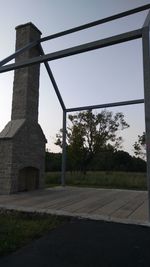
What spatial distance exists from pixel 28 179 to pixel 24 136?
1411 mm

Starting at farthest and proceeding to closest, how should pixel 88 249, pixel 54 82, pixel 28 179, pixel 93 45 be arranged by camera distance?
1. pixel 54 82
2. pixel 28 179
3. pixel 93 45
4. pixel 88 249

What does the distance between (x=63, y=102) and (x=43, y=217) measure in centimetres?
500

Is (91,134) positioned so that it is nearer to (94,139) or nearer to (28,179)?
Result: (94,139)

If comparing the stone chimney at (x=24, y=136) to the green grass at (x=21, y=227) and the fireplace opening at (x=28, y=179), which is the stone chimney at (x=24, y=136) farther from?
the green grass at (x=21, y=227)

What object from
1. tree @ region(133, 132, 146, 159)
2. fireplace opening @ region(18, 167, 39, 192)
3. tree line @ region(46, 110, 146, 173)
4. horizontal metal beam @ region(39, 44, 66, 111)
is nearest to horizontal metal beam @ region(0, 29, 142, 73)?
horizontal metal beam @ region(39, 44, 66, 111)

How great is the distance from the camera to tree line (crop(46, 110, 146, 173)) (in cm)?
1305

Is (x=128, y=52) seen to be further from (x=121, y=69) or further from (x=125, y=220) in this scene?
(x=125, y=220)

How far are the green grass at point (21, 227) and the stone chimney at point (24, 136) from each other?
2.38m

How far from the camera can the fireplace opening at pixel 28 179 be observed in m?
6.68

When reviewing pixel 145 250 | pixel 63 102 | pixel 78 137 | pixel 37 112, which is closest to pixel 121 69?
pixel 63 102

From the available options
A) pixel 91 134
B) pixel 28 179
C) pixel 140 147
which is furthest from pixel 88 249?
pixel 140 147

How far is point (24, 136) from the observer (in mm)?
6688

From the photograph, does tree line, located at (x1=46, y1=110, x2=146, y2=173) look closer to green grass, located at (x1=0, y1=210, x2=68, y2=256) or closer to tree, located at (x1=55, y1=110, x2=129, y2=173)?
tree, located at (x1=55, y1=110, x2=129, y2=173)

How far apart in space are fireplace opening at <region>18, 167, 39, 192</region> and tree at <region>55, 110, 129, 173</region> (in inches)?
225
